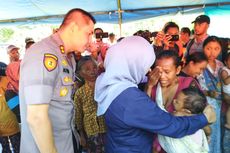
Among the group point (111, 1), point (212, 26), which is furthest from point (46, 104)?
point (212, 26)

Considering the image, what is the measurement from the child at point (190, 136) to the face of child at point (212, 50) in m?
1.16

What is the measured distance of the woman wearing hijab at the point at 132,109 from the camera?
1.53m

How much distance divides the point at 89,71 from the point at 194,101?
124 centimetres

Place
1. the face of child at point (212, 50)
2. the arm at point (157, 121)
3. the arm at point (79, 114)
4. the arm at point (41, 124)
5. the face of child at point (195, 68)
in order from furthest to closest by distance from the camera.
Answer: the face of child at point (212, 50), the arm at point (79, 114), the face of child at point (195, 68), the arm at point (157, 121), the arm at point (41, 124)

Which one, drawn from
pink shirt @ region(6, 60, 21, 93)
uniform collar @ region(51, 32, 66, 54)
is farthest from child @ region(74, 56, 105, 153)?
uniform collar @ region(51, 32, 66, 54)

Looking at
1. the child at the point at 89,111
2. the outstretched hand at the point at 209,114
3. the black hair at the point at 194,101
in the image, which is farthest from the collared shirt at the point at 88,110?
the outstretched hand at the point at 209,114

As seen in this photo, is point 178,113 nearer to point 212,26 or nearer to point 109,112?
point 109,112

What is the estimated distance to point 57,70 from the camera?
4.96 feet

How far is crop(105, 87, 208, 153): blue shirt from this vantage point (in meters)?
1.52

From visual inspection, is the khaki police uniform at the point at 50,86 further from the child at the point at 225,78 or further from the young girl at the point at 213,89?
the child at the point at 225,78

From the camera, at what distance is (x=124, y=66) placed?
5.32 feet

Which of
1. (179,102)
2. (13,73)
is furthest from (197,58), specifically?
(13,73)

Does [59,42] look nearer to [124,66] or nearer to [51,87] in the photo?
[51,87]

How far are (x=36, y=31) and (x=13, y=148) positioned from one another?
23.9 ft
